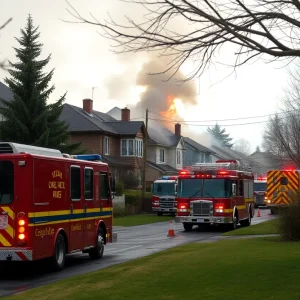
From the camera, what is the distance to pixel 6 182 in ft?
41.5

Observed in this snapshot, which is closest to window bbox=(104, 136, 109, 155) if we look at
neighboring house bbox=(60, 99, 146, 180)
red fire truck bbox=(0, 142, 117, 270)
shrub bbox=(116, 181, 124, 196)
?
neighboring house bbox=(60, 99, 146, 180)

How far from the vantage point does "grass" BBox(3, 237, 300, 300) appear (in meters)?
9.04

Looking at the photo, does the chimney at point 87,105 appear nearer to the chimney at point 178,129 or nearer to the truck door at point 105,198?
the chimney at point 178,129

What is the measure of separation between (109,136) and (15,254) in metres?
44.4

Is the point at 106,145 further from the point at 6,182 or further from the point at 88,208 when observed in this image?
the point at 6,182

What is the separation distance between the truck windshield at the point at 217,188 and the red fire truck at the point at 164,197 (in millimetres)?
16085

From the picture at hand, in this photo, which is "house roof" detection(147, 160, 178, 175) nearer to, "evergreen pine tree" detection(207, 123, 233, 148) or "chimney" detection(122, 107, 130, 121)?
"chimney" detection(122, 107, 130, 121)

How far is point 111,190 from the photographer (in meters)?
17.4

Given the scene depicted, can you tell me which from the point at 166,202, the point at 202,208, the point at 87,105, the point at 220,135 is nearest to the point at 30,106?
the point at 166,202

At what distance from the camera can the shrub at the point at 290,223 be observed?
690 inches

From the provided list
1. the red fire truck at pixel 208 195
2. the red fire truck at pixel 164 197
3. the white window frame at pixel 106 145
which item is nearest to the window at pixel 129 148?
the white window frame at pixel 106 145

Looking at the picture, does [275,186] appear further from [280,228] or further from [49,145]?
[280,228]

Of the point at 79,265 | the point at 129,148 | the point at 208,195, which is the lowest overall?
the point at 79,265

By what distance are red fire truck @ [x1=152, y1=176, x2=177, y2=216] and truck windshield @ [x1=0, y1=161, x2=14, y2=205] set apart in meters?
30.4
